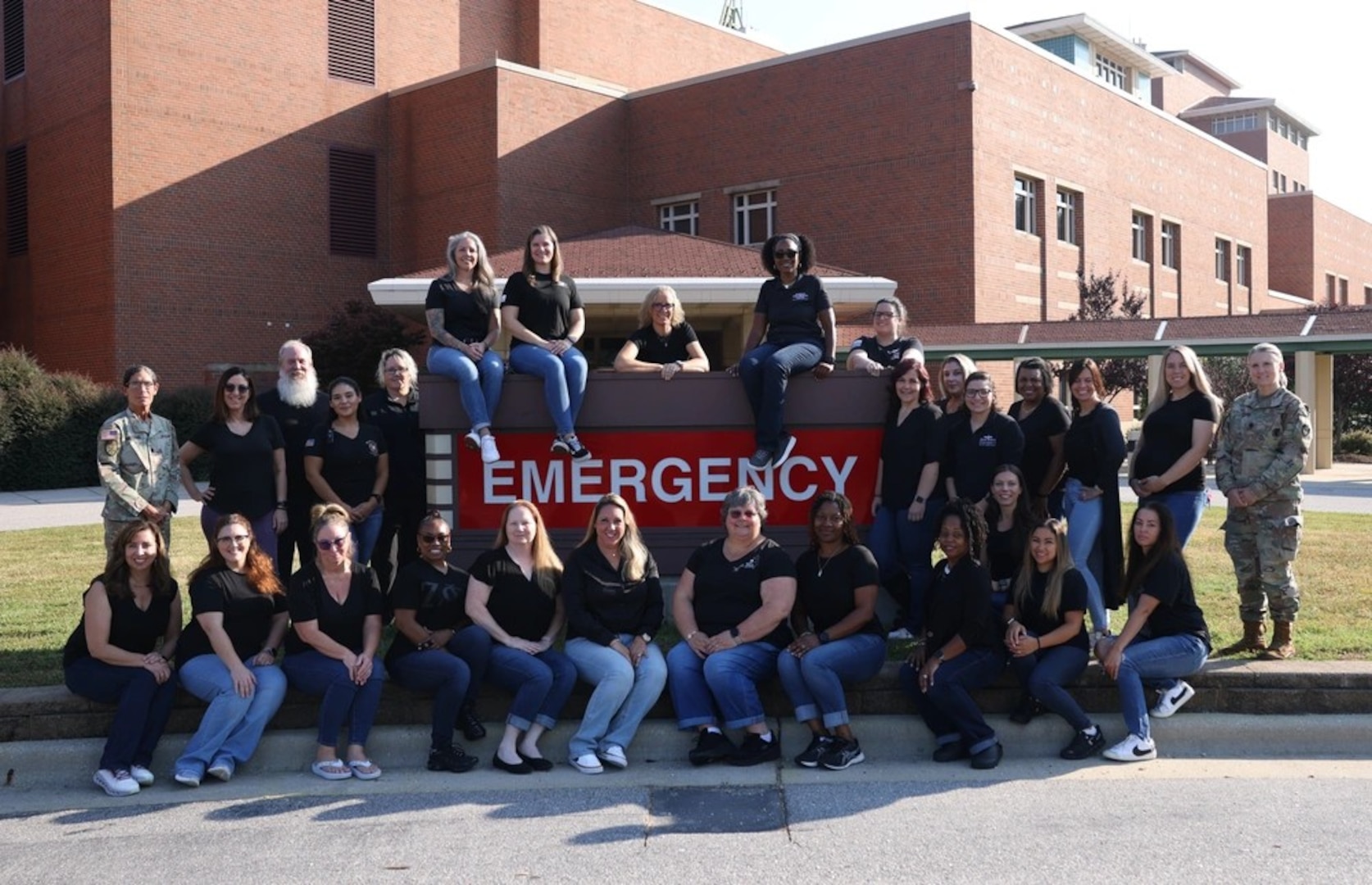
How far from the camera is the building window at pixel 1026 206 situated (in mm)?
31109

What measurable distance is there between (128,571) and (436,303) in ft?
7.92

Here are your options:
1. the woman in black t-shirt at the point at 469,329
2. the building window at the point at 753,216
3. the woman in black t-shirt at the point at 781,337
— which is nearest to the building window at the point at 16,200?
the building window at the point at 753,216

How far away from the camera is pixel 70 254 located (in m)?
30.0

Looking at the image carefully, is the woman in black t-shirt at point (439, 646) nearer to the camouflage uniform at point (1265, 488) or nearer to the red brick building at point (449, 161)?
the camouflage uniform at point (1265, 488)

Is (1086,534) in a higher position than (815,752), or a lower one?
higher

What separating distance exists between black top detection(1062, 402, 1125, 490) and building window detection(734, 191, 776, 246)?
25.0 m

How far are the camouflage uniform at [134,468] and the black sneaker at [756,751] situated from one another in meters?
3.53

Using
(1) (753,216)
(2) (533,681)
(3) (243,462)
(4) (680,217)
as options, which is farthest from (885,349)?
(4) (680,217)

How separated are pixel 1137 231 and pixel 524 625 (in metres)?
34.6

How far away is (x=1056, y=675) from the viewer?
6.33 meters

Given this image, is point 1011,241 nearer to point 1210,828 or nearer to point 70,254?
point 70,254

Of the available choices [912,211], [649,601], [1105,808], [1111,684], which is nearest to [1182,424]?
[1111,684]

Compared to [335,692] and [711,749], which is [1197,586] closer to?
[711,749]

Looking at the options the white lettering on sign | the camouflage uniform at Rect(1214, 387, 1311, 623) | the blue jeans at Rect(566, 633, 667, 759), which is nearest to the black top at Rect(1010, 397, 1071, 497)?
the camouflage uniform at Rect(1214, 387, 1311, 623)
